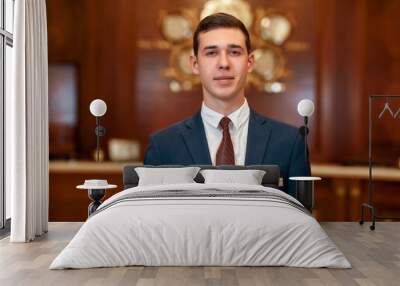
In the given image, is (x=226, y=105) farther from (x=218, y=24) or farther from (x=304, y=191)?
(x=304, y=191)

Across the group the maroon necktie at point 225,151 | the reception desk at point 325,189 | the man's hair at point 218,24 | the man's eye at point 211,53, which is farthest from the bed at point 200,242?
the man's hair at point 218,24

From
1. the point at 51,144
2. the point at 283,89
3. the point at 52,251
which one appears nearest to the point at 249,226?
the point at 52,251

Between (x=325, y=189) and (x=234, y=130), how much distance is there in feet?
4.53

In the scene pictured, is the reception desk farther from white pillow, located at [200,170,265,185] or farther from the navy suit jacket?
white pillow, located at [200,170,265,185]

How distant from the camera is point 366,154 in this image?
7250 mm

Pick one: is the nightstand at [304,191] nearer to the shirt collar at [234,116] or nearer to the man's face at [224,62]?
the shirt collar at [234,116]

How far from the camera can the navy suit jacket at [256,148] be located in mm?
6461

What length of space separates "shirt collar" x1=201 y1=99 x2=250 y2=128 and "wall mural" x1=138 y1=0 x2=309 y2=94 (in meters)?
0.71

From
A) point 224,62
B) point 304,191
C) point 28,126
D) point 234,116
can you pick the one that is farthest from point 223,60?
point 28,126

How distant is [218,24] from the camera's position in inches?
265

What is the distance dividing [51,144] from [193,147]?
76.0 inches

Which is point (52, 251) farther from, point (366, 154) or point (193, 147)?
point (366, 154)

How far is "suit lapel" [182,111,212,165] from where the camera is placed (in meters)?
6.46

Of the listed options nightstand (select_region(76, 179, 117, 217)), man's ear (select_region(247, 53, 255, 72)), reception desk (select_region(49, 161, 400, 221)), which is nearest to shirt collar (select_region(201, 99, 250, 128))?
man's ear (select_region(247, 53, 255, 72))
